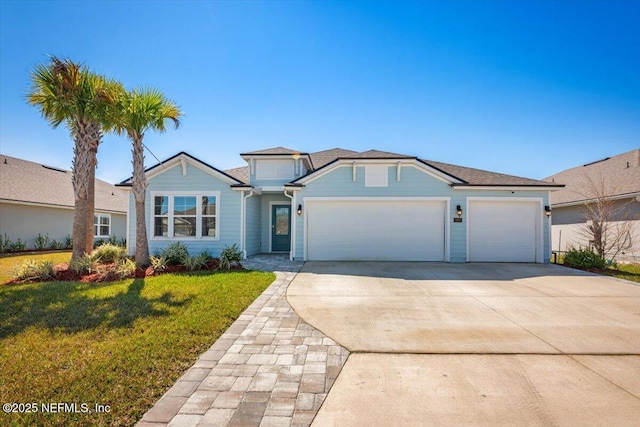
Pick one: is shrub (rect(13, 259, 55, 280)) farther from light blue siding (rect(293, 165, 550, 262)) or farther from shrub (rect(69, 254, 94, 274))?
light blue siding (rect(293, 165, 550, 262))

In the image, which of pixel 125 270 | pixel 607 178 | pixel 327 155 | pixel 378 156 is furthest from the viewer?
pixel 327 155

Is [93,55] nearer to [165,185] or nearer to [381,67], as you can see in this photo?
[165,185]

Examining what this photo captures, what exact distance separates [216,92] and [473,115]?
11076 mm

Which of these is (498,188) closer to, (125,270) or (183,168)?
(183,168)

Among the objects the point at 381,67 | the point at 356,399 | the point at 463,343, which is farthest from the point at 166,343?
the point at 381,67

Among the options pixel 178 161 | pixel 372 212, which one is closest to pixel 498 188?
pixel 372 212

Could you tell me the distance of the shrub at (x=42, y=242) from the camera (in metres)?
14.7

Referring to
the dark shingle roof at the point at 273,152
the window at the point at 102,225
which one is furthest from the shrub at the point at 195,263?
the window at the point at 102,225

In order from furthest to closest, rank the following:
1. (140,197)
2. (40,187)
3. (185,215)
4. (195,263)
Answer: (40,187) → (185,215) → (140,197) → (195,263)

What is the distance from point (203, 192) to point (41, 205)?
9990mm

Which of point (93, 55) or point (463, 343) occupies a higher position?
point (93, 55)

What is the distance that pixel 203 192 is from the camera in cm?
1168

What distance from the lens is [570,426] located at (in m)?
2.28

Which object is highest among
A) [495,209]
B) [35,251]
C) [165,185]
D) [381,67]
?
[381,67]
